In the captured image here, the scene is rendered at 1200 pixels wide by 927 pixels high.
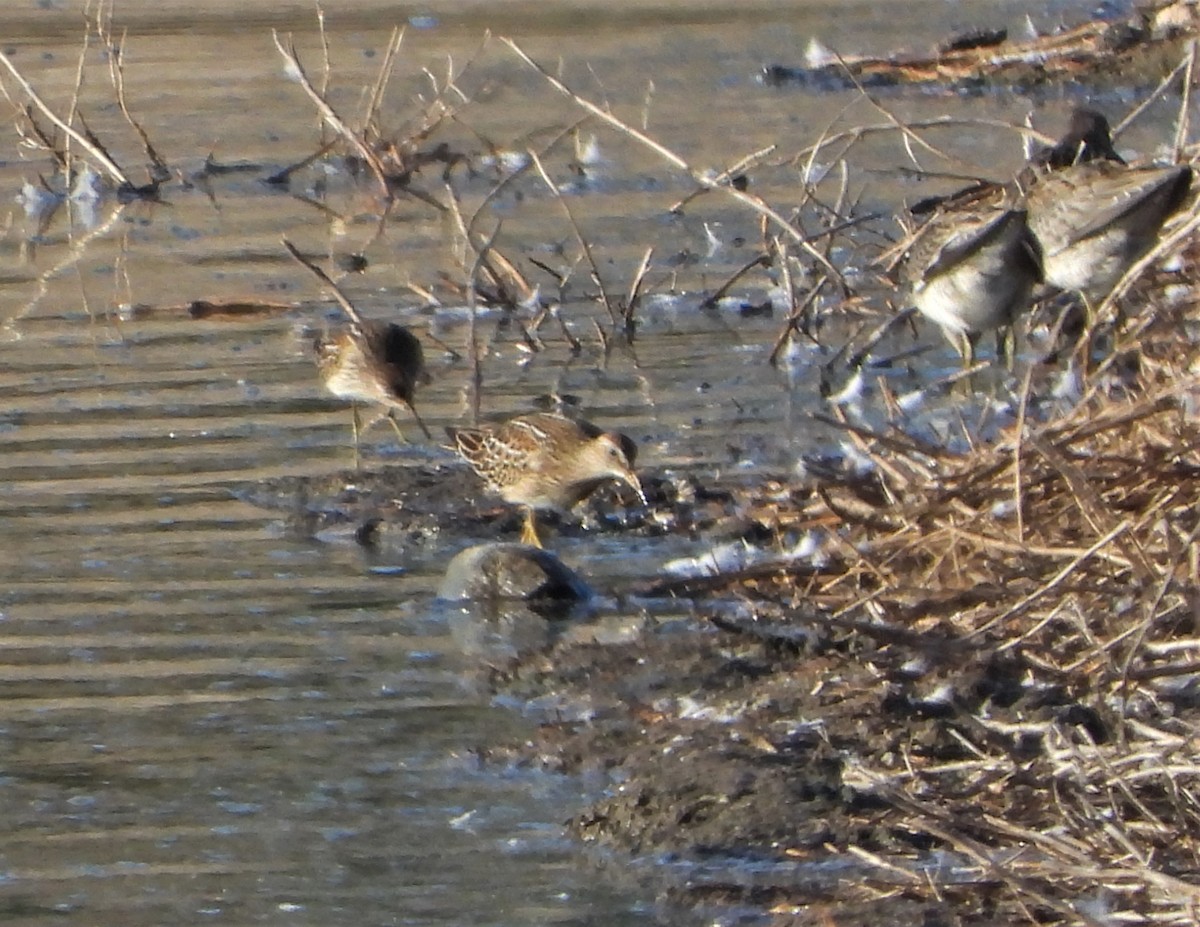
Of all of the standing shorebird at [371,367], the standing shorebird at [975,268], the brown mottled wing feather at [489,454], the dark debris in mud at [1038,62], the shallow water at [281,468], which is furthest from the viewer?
the dark debris in mud at [1038,62]

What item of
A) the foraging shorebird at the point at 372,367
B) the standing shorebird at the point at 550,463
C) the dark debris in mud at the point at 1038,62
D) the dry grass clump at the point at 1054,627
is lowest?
the dry grass clump at the point at 1054,627

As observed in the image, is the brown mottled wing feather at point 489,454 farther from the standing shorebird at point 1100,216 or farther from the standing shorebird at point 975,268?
the standing shorebird at point 1100,216

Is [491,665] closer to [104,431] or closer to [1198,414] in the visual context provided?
[1198,414]

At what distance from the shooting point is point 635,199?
51.6 ft

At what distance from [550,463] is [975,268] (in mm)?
1689

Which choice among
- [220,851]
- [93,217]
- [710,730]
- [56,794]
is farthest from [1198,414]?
[93,217]

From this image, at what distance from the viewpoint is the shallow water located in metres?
→ 5.93

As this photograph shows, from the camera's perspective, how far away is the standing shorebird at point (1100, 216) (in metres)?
7.89

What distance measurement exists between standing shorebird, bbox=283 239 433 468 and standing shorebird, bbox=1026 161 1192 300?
300 centimetres

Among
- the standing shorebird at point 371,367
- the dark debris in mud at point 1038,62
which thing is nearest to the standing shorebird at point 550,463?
the standing shorebird at point 371,367

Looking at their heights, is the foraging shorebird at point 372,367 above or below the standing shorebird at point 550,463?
above

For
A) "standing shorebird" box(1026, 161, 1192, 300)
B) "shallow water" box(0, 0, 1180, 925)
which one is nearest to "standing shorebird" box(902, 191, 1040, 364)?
"standing shorebird" box(1026, 161, 1192, 300)

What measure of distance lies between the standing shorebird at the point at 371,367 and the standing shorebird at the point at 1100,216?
118 inches

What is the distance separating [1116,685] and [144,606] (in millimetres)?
3457
